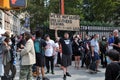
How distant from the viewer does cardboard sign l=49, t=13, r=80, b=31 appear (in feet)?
46.9

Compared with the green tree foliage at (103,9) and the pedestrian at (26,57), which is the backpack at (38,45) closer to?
the pedestrian at (26,57)

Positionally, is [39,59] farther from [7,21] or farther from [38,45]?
[7,21]

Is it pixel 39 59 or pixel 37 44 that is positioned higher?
pixel 37 44

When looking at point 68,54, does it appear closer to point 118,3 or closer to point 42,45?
point 42,45

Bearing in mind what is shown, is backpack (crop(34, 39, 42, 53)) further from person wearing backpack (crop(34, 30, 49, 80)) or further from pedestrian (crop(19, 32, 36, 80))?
pedestrian (crop(19, 32, 36, 80))

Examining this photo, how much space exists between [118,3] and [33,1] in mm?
9064

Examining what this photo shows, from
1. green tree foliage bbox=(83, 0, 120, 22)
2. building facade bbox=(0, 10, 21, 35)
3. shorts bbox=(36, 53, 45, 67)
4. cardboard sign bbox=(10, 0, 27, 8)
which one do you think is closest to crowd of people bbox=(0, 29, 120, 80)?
shorts bbox=(36, 53, 45, 67)

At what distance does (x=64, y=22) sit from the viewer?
14.4 m

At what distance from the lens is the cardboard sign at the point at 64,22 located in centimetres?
1429

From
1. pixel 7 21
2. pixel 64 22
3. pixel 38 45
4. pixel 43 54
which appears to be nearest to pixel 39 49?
pixel 38 45

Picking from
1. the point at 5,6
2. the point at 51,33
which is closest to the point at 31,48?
the point at 5,6

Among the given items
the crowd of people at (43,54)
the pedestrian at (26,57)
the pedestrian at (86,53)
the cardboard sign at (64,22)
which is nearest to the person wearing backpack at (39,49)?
the crowd of people at (43,54)

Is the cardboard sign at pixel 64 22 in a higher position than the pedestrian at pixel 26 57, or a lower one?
higher

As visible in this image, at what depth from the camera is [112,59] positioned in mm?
6277
